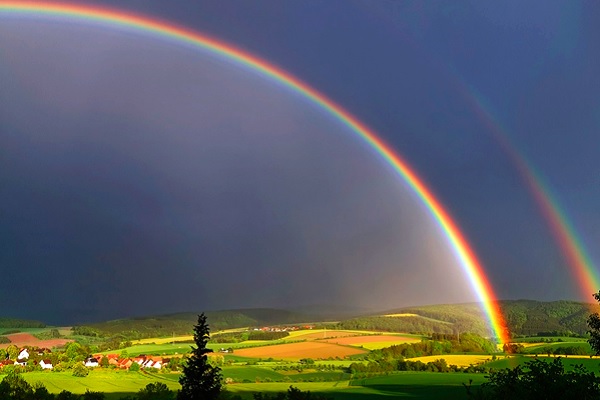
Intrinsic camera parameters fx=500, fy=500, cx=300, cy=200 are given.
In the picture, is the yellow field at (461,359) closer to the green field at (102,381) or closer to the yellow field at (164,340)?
the green field at (102,381)

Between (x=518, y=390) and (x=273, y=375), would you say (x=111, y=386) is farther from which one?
(x=518, y=390)

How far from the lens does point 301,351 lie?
270ft

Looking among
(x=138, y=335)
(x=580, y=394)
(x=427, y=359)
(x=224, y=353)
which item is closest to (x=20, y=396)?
(x=224, y=353)

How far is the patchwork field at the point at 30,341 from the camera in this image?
311 ft

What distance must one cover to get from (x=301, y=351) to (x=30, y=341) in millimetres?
57488

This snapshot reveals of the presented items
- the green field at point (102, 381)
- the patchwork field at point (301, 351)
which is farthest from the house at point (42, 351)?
the patchwork field at point (301, 351)

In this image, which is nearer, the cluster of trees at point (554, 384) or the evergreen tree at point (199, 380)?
the cluster of trees at point (554, 384)

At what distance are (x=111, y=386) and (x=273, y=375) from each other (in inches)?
692

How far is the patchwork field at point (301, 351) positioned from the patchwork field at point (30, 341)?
38.9 metres

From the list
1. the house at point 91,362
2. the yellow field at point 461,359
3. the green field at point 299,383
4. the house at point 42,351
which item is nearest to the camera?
the green field at point 299,383

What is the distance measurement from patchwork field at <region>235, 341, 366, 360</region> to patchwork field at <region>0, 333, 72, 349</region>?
1532 inches

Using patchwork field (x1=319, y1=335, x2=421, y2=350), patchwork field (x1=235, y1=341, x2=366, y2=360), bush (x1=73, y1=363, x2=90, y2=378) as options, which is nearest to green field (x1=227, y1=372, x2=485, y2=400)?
patchwork field (x1=235, y1=341, x2=366, y2=360)

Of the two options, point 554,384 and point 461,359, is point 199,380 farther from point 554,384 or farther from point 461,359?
point 461,359

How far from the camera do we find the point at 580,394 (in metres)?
15.5
